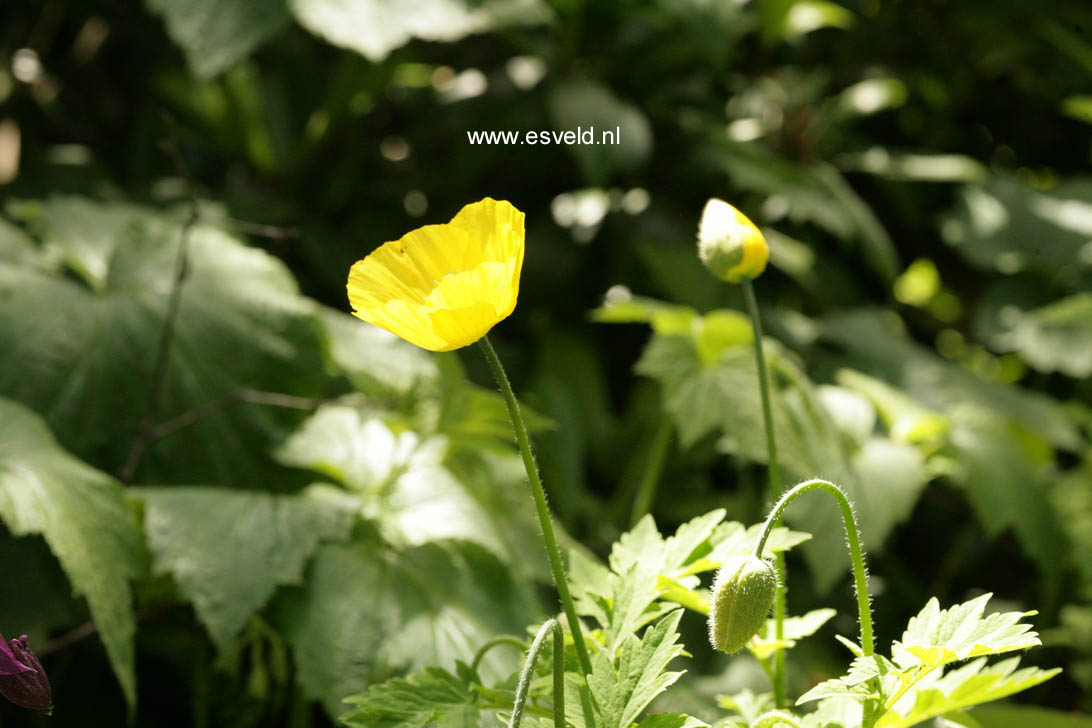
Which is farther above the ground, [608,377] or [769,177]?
[769,177]

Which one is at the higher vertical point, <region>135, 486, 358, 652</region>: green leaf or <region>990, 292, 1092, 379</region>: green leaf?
<region>135, 486, 358, 652</region>: green leaf

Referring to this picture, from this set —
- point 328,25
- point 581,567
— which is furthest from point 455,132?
point 581,567

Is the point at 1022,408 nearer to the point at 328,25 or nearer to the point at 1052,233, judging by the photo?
the point at 1052,233

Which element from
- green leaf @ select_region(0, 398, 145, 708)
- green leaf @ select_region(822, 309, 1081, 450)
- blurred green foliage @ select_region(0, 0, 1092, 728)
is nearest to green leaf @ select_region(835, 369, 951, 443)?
blurred green foliage @ select_region(0, 0, 1092, 728)

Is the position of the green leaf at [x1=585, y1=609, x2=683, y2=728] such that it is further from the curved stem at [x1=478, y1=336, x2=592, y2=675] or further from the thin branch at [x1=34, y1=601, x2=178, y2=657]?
the thin branch at [x1=34, y1=601, x2=178, y2=657]

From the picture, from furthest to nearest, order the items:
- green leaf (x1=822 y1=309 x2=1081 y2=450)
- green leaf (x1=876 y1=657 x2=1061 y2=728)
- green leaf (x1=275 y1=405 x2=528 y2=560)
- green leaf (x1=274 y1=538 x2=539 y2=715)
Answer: green leaf (x1=822 y1=309 x2=1081 y2=450) → green leaf (x1=275 y1=405 x2=528 y2=560) → green leaf (x1=274 y1=538 x2=539 y2=715) → green leaf (x1=876 y1=657 x2=1061 y2=728)

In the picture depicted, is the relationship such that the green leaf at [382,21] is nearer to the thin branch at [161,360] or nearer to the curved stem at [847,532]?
the thin branch at [161,360]

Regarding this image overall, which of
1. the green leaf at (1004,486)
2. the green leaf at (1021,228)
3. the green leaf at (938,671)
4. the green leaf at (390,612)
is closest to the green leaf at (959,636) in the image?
the green leaf at (938,671)
